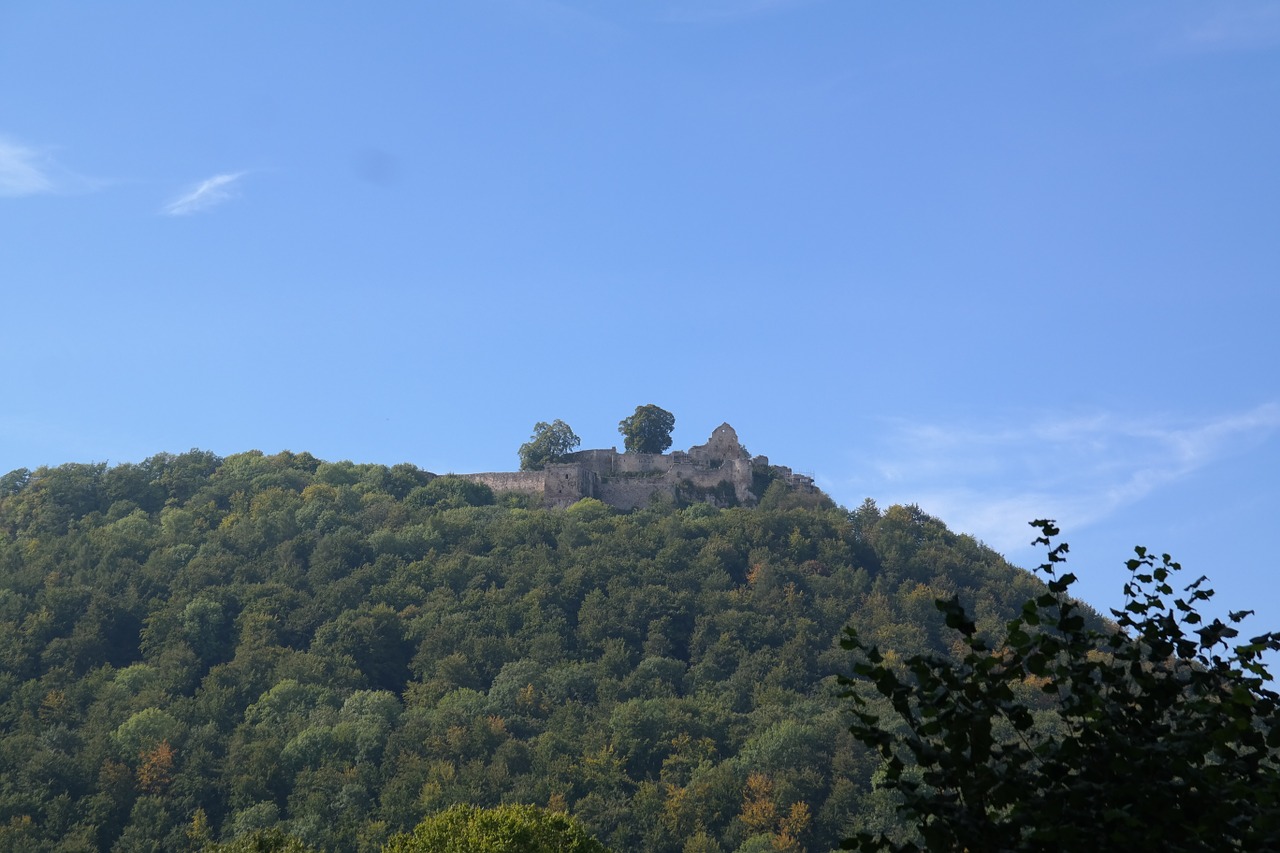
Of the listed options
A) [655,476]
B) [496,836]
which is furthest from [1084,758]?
[655,476]

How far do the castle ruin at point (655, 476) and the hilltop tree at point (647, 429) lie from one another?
135 cm

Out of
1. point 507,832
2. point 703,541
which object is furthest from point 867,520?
point 507,832

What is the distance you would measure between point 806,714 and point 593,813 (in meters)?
13.0

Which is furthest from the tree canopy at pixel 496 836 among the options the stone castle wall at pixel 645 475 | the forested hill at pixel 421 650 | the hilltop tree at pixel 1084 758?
the stone castle wall at pixel 645 475

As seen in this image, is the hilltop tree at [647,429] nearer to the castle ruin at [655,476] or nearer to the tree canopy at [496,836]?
the castle ruin at [655,476]

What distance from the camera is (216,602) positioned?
77188mm

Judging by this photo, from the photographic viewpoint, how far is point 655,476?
290ft

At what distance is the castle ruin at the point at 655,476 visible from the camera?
87.8 meters

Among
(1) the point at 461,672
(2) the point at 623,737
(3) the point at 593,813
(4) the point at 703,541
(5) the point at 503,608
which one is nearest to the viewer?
(3) the point at 593,813

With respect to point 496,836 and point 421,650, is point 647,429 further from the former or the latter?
point 496,836

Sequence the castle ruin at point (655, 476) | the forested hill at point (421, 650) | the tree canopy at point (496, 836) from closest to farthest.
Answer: the tree canopy at point (496, 836) → the forested hill at point (421, 650) → the castle ruin at point (655, 476)

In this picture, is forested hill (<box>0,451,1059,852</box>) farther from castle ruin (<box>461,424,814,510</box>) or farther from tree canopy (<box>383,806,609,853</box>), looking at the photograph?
tree canopy (<box>383,806,609,853</box>)

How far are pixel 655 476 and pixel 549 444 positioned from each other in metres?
6.61

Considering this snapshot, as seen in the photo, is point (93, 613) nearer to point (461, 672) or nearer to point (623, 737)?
point (461, 672)
